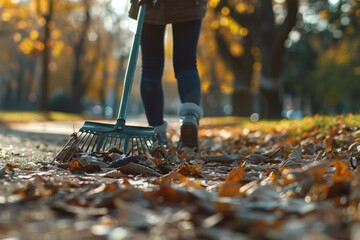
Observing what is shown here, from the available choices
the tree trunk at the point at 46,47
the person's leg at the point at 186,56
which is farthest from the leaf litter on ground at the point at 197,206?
the tree trunk at the point at 46,47

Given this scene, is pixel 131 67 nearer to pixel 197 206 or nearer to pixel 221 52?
pixel 197 206

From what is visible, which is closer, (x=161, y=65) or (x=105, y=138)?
(x=105, y=138)

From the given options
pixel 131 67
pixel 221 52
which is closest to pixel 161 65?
pixel 131 67

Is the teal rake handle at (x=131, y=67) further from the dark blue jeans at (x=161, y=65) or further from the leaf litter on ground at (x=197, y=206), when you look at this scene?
the leaf litter on ground at (x=197, y=206)

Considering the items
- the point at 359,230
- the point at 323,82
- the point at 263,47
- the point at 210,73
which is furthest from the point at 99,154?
the point at 323,82

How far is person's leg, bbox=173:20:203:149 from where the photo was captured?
4754 mm

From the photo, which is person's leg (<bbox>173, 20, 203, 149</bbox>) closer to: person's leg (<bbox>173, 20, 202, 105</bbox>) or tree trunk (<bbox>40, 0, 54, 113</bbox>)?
person's leg (<bbox>173, 20, 202, 105</bbox>)

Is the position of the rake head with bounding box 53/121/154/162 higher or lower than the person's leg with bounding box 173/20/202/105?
lower

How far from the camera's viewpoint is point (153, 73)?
5109 mm

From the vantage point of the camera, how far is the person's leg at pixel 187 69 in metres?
4.75

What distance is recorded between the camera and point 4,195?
2.23m

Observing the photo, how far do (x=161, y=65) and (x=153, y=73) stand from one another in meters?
0.10

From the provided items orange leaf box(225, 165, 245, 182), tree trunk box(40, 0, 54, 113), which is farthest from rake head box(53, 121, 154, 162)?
tree trunk box(40, 0, 54, 113)

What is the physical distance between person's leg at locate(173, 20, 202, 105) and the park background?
3.86 metres
